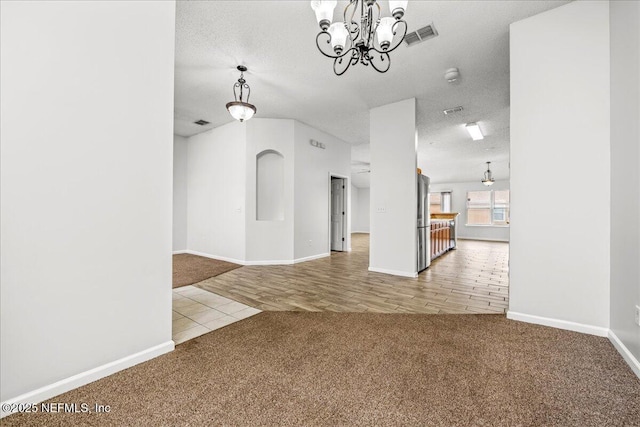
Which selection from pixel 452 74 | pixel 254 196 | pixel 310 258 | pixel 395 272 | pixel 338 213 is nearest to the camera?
pixel 452 74

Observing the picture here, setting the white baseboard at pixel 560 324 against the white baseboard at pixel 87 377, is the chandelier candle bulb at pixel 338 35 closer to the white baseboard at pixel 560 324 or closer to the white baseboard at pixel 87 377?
the white baseboard at pixel 87 377

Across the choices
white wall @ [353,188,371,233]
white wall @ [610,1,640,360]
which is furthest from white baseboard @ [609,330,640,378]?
white wall @ [353,188,371,233]

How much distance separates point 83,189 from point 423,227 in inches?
184

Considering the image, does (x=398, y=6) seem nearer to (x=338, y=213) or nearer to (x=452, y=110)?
(x=452, y=110)

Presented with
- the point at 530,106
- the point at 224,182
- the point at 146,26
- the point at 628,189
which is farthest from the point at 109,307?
the point at 224,182

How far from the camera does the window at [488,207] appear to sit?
10719mm

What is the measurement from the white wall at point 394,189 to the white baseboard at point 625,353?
2.29 meters

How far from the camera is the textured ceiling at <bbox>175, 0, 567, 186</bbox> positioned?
97.3 inches

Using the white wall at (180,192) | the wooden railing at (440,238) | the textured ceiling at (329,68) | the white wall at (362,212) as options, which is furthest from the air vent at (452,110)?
the white wall at (362,212)

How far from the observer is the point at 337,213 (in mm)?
7230

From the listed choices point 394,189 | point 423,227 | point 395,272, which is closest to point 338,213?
point 423,227

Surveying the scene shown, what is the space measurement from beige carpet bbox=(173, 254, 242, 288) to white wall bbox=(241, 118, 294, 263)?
24.1 inches

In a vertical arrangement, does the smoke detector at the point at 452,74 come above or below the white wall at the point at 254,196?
above

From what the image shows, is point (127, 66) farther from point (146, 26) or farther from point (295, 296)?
point (295, 296)
